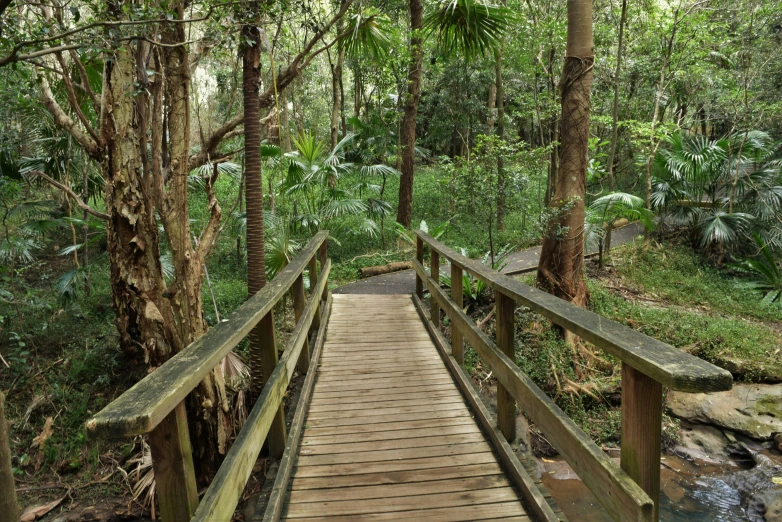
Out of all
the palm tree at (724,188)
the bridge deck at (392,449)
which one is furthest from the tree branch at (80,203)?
the palm tree at (724,188)

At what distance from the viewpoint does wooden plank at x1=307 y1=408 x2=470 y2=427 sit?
11.4 ft

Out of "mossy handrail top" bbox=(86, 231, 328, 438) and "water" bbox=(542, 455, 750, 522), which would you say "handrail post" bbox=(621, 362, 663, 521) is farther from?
"water" bbox=(542, 455, 750, 522)

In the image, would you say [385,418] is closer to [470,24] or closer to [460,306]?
[460,306]

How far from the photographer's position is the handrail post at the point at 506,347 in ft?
9.57

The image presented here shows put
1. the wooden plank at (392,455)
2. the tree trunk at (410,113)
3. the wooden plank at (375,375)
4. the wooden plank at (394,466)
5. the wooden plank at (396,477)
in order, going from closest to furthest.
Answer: the wooden plank at (396,477) → the wooden plank at (394,466) → the wooden plank at (392,455) → the wooden plank at (375,375) → the tree trunk at (410,113)

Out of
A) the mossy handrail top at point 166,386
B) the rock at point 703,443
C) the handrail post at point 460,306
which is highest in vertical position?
the mossy handrail top at point 166,386

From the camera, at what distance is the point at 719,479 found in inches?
210

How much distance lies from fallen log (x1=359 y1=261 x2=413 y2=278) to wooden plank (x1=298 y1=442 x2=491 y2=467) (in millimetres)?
7124

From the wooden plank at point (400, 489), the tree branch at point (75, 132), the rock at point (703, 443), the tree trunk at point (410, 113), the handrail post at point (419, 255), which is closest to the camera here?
the wooden plank at point (400, 489)

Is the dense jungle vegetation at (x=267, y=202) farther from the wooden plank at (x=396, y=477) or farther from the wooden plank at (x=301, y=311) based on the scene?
the wooden plank at (x=396, y=477)

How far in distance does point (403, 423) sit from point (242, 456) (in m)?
1.74

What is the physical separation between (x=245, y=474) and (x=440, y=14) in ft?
21.0

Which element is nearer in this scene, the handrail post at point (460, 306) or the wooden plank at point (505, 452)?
the wooden plank at point (505, 452)

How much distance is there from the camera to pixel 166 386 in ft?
4.75
